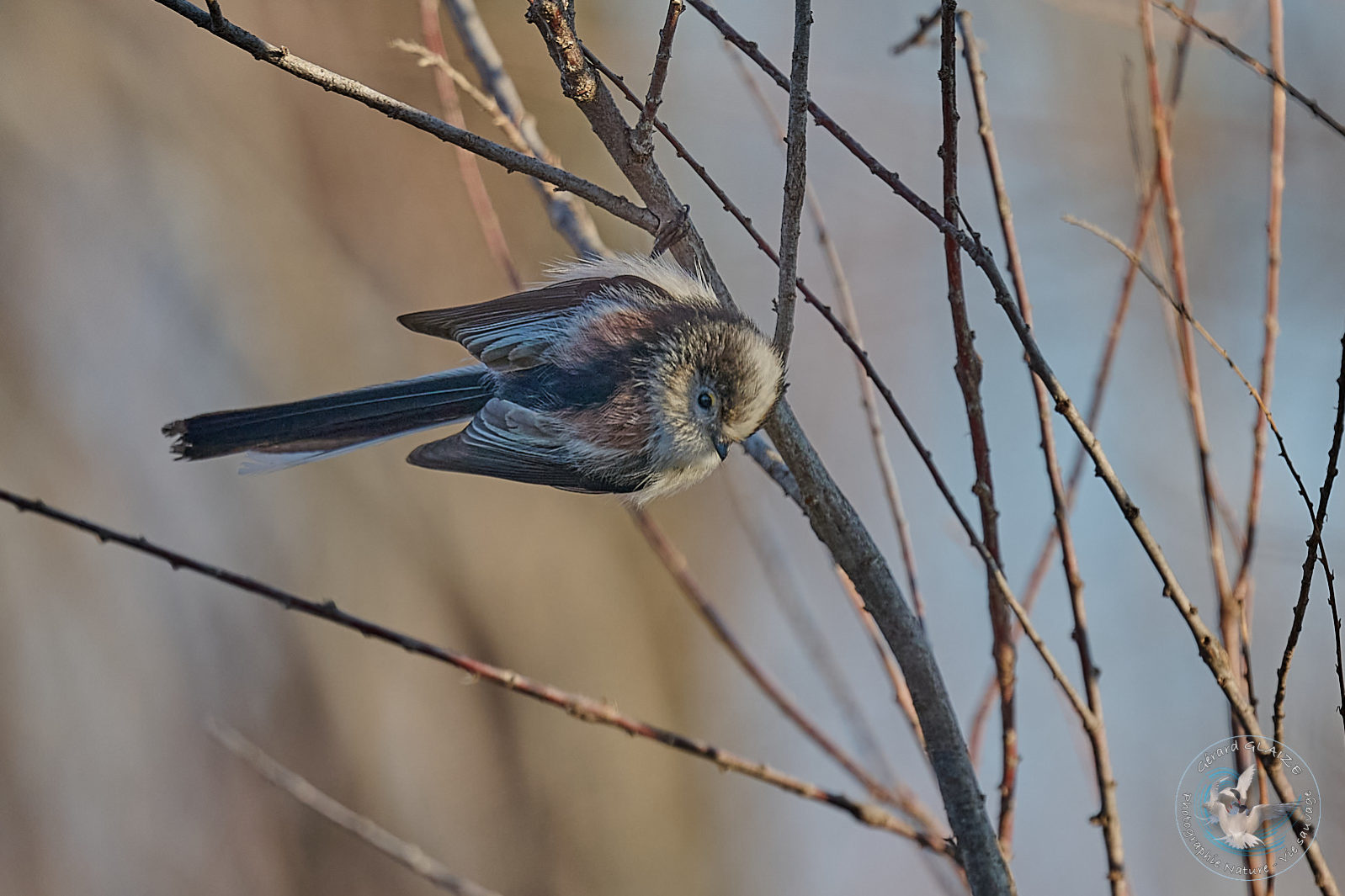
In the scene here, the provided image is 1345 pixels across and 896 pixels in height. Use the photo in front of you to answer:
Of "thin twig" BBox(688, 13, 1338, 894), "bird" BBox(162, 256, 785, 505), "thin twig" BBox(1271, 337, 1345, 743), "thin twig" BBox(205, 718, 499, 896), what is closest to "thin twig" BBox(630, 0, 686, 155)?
"bird" BBox(162, 256, 785, 505)

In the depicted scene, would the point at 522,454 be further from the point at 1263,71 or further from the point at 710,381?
the point at 1263,71

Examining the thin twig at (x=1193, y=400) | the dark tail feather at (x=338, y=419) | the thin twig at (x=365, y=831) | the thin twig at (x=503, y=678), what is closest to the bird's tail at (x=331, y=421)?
the dark tail feather at (x=338, y=419)

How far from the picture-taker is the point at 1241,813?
1242mm

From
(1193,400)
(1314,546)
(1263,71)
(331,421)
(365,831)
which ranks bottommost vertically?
(365,831)

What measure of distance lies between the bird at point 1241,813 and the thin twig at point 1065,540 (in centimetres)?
14

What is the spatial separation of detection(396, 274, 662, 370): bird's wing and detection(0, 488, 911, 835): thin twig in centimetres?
62

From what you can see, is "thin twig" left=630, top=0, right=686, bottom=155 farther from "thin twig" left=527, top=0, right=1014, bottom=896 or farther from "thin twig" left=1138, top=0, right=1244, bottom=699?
"thin twig" left=1138, top=0, right=1244, bottom=699

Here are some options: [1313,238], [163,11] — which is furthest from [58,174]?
[1313,238]

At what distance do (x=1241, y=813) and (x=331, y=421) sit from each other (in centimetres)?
150

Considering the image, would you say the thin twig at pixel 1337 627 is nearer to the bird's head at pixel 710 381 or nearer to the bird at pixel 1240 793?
the bird at pixel 1240 793

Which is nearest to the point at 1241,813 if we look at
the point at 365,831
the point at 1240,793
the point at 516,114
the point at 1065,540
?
the point at 1240,793

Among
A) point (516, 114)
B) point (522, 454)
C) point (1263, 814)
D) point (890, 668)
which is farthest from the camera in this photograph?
point (516, 114)

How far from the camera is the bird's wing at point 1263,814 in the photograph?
3.91 ft

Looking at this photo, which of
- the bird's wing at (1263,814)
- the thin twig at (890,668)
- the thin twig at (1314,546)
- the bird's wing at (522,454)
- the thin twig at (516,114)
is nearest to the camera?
the thin twig at (1314,546)
